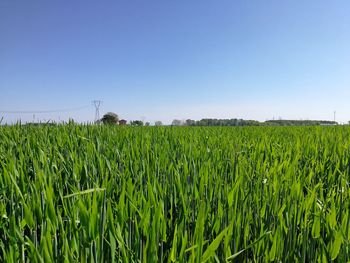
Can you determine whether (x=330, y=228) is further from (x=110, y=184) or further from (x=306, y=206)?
(x=110, y=184)

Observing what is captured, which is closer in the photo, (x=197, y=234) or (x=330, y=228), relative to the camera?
(x=197, y=234)

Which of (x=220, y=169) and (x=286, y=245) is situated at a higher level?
(x=220, y=169)

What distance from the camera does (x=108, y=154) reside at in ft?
Result: 5.89

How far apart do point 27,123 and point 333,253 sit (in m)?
4.25

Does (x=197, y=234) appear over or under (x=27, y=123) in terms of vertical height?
under

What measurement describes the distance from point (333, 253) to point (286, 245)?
0.39ft

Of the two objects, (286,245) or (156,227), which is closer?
(156,227)

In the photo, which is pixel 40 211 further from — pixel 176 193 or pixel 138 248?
pixel 176 193

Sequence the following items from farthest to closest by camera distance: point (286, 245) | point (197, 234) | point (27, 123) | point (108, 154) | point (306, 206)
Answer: point (27, 123)
point (108, 154)
point (306, 206)
point (286, 245)
point (197, 234)

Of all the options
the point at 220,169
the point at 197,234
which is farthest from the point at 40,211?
the point at 220,169

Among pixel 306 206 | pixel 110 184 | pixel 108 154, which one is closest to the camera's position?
pixel 306 206

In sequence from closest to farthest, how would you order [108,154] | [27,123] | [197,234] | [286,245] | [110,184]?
[197,234] < [286,245] < [110,184] < [108,154] < [27,123]

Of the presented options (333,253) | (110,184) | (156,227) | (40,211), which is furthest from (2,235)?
(333,253)

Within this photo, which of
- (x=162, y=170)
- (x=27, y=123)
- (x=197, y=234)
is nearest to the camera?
(x=197, y=234)
